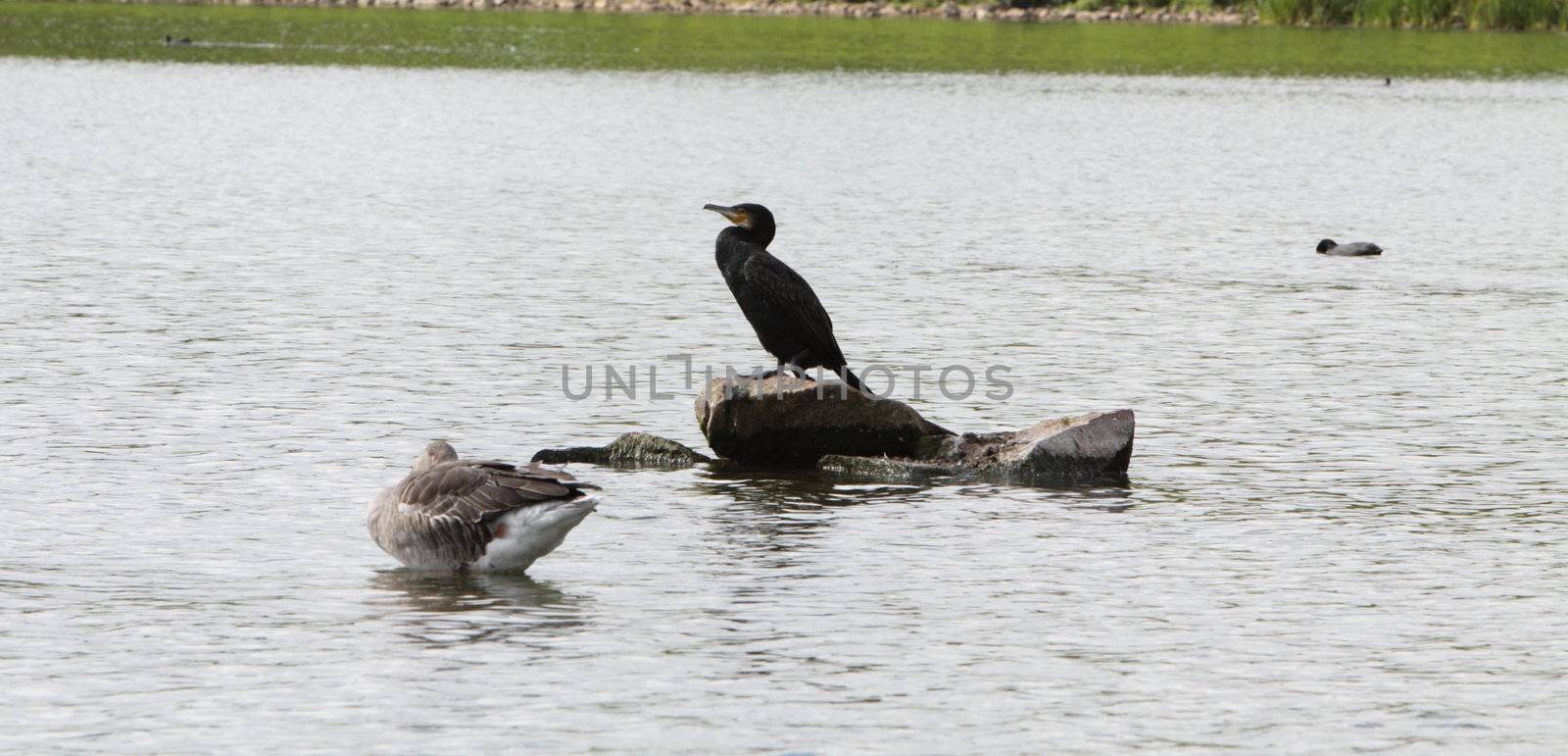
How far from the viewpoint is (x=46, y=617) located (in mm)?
11117

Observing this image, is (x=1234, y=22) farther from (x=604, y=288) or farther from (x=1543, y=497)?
→ (x=1543, y=497)

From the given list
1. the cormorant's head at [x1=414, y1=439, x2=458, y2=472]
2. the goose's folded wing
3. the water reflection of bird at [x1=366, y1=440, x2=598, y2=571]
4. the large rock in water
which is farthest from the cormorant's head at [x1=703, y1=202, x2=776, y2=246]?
the goose's folded wing

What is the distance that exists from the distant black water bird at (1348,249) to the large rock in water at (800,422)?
1570cm

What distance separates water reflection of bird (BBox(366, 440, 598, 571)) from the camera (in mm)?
11438

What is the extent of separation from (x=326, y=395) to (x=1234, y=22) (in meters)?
105

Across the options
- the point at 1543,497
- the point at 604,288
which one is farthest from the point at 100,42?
the point at 1543,497

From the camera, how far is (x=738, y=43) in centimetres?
9675

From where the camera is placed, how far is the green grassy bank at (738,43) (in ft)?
264

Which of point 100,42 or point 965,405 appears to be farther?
point 100,42

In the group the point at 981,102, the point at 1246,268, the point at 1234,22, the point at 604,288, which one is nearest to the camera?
the point at 604,288

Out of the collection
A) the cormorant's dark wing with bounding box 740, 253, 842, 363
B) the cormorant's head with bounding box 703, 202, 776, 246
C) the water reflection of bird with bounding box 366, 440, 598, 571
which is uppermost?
the cormorant's head with bounding box 703, 202, 776, 246

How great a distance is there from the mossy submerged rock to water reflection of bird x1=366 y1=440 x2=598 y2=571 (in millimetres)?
3525

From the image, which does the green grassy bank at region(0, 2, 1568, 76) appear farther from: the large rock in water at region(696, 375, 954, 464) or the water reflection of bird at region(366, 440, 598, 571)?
the water reflection of bird at region(366, 440, 598, 571)

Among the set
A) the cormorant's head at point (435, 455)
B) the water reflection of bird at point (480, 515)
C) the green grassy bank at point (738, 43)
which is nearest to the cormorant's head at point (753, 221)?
the cormorant's head at point (435, 455)
